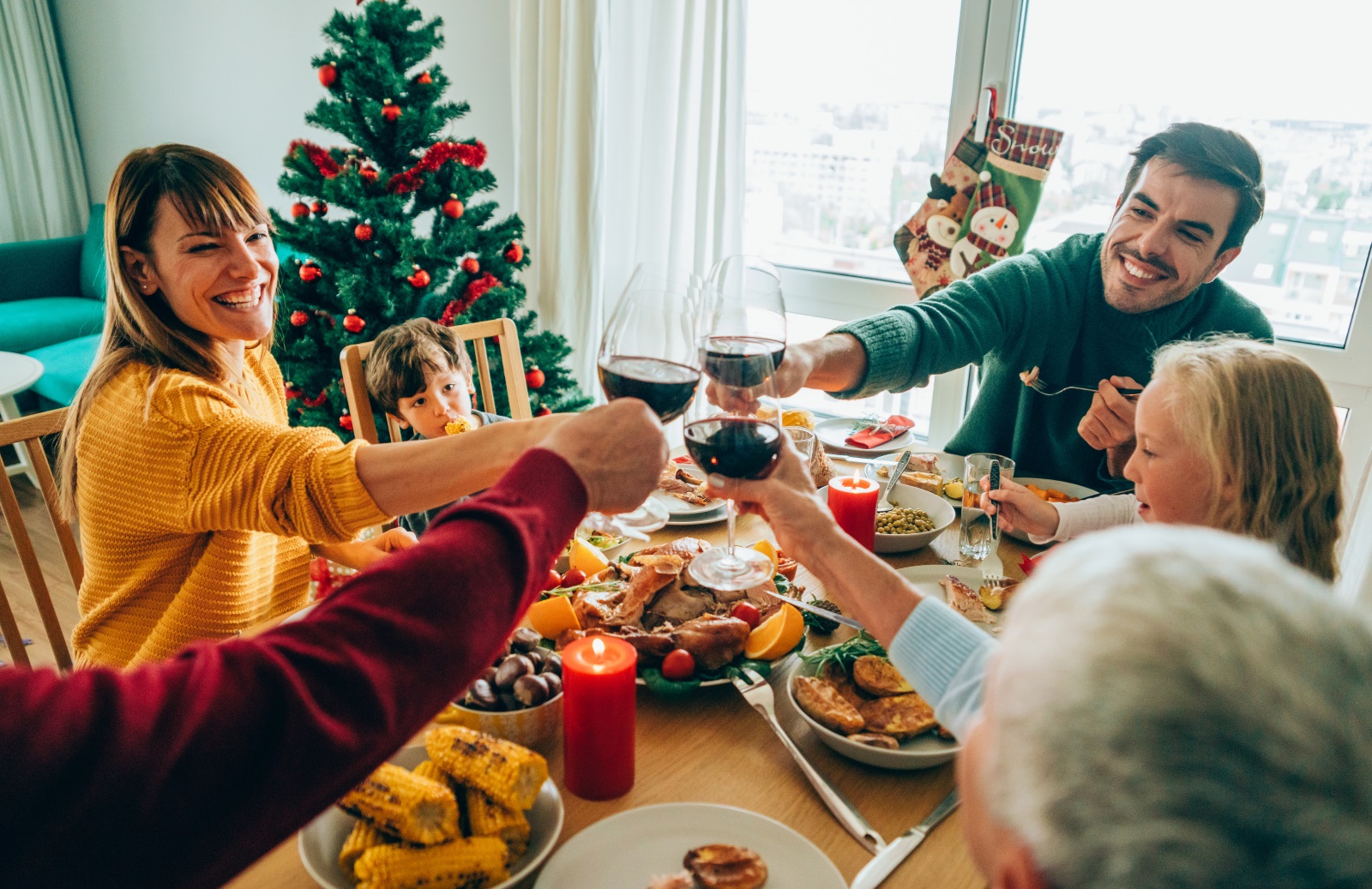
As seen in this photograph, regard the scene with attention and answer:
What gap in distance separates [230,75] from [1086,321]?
4249mm

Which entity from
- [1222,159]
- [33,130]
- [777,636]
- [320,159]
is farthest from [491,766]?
[33,130]

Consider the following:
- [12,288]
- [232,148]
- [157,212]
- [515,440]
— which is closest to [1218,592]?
[515,440]

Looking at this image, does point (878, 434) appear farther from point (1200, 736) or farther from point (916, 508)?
point (1200, 736)

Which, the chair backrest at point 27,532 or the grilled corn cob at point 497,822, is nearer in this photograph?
the grilled corn cob at point 497,822

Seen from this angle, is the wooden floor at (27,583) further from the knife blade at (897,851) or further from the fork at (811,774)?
the knife blade at (897,851)

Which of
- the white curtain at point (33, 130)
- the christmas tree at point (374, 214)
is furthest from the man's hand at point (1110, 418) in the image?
the white curtain at point (33, 130)

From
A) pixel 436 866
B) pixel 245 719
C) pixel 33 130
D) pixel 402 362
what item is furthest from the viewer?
pixel 33 130

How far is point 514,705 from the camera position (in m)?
0.87

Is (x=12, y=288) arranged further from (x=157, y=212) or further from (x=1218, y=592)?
(x=1218, y=592)

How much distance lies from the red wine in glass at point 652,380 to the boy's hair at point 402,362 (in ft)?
3.72

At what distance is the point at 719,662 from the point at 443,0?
3278 mm

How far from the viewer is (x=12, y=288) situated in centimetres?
436

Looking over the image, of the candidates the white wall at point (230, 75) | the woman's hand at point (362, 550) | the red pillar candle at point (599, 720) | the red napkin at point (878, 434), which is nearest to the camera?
the red pillar candle at point (599, 720)

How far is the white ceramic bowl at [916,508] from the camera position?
1358mm
